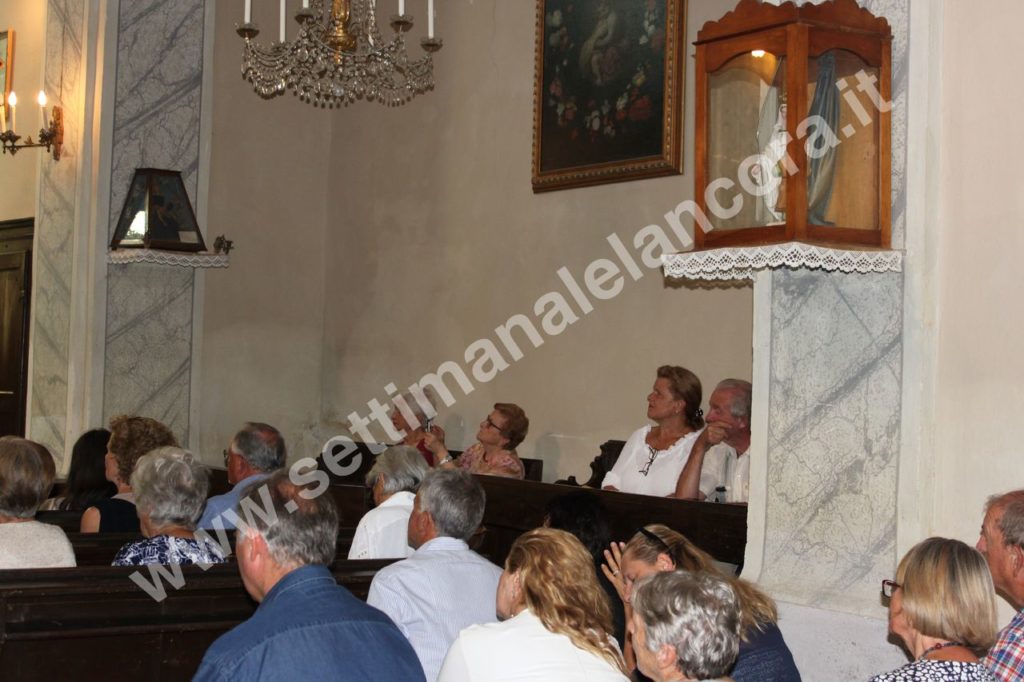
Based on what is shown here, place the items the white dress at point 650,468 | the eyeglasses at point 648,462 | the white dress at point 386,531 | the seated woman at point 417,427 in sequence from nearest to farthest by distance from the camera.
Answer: the white dress at point 386,531
the white dress at point 650,468
the eyeglasses at point 648,462
the seated woman at point 417,427

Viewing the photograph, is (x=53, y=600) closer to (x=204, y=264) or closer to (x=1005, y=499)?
(x=1005, y=499)

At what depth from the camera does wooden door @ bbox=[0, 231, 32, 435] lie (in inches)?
383

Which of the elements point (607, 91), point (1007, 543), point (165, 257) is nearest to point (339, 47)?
point (607, 91)

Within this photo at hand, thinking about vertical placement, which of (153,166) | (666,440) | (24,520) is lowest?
(24,520)

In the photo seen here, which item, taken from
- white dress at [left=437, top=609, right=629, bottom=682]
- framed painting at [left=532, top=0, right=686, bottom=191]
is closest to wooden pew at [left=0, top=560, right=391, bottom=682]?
white dress at [left=437, top=609, right=629, bottom=682]

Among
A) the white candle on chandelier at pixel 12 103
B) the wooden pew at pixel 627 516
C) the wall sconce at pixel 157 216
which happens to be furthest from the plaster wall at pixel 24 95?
the wooden pew at pixel 627 516

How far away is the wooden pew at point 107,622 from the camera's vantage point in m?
3.64

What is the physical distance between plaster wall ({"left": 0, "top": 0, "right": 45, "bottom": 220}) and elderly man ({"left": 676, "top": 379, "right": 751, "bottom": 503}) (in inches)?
240

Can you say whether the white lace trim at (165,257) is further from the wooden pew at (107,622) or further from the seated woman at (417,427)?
the wooden pew at (107,622)

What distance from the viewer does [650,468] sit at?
589 centimetres

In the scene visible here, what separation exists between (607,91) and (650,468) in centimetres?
280

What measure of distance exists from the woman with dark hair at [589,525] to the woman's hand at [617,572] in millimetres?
60

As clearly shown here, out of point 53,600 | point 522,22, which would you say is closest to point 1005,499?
point 53,600

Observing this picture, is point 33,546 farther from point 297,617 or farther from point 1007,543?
point 1007,543
